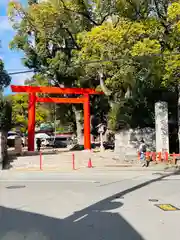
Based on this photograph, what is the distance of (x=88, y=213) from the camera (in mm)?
9641

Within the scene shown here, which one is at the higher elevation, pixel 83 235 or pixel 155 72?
pixel 155 72

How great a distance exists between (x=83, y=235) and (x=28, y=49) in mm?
39157

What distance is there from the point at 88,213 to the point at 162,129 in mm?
18994

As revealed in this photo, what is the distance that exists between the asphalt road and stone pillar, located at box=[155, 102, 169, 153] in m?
12.6

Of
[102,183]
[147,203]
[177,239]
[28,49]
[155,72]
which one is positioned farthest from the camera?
[28,49]

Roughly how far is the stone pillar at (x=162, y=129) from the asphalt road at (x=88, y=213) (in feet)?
41.2

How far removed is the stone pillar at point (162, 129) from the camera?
27.7 meters

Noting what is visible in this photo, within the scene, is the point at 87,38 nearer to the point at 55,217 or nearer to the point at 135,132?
the point at 135,132

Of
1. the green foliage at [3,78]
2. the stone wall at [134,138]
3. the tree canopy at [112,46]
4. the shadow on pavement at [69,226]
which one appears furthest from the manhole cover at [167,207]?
the green foliage at [3,78]

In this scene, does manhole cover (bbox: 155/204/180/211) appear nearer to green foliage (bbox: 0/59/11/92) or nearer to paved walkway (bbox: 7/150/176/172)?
paved walkway (bbox: 7/150/176/172)

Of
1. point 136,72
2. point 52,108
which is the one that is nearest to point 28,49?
point 52,108

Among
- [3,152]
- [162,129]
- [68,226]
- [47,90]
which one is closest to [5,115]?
[3,152]

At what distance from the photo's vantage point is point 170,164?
2527 centimetres

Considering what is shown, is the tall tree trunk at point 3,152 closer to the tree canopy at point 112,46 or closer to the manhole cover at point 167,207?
the tree canopy at point 112,46
